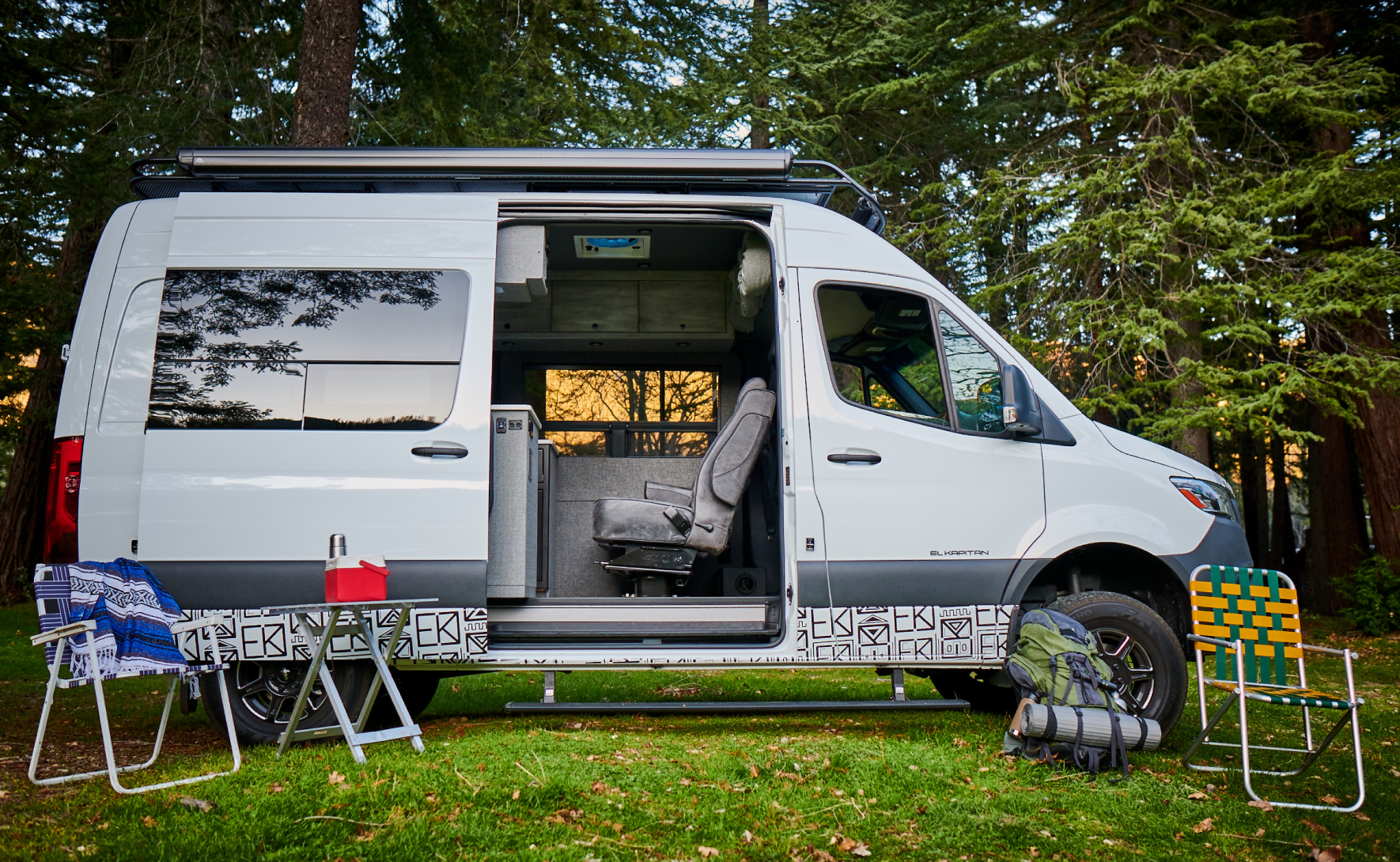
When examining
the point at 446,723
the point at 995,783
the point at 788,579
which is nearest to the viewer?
the point at 995,783

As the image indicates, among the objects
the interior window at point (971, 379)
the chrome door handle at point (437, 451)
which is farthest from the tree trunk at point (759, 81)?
the chrome door handle at point (437, 451)

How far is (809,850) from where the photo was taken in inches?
124

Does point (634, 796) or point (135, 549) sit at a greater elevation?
point (135, 549)

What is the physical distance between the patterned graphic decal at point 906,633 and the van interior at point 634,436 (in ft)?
0.82

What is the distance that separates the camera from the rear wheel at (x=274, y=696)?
4.39 meters

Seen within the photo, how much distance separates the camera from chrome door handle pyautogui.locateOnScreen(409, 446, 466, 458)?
4.36 m

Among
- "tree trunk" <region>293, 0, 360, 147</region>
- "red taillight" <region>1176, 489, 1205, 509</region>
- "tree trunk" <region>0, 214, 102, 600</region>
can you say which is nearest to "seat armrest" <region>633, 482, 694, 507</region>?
"red taillight" <region>1176, 489, 1205, 509</region>

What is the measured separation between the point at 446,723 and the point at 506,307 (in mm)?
2524

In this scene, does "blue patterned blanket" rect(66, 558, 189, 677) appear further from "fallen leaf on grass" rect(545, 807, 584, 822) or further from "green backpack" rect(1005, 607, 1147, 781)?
"green backpack" rect(1005, 607, 1147, 781)

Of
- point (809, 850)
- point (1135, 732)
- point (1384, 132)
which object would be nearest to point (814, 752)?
point (809, 850)

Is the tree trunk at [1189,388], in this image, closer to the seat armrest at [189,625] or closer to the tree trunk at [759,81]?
the tree trunk at [759,81]

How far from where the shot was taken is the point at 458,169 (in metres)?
4.74

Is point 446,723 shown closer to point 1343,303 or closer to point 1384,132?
point 1343,303

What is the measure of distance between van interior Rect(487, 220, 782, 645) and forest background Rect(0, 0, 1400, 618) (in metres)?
2.92
